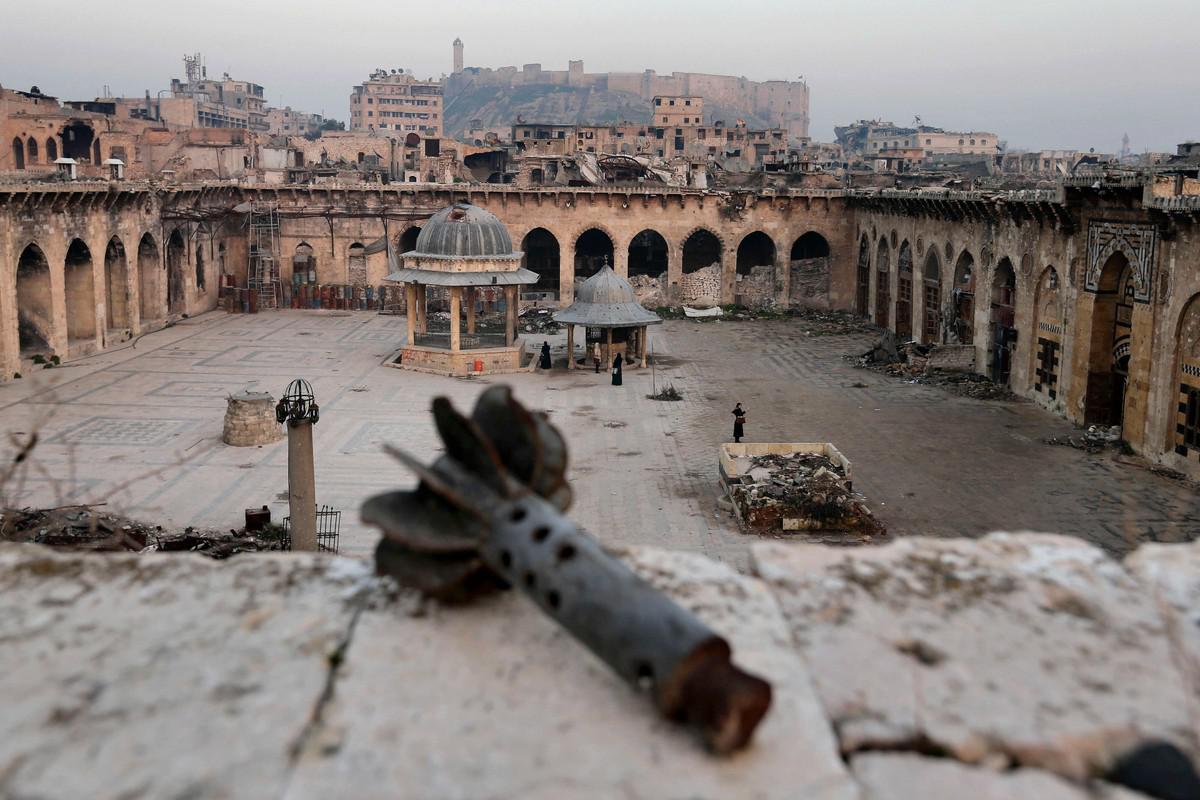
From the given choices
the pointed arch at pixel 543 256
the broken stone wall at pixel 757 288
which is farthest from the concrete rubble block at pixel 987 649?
the pointed arch at pixel 543 256

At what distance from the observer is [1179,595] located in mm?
3623

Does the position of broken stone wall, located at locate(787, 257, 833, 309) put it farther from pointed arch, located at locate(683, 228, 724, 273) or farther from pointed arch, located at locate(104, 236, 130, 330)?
pointed arch, located at locate(104, 236, 130, 330)

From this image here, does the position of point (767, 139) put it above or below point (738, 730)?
above

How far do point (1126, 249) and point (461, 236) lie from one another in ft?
54.1

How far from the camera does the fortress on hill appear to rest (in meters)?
166

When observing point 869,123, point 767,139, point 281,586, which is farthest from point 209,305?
point 869,123

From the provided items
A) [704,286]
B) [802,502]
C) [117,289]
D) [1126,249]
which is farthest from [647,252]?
[802,502]

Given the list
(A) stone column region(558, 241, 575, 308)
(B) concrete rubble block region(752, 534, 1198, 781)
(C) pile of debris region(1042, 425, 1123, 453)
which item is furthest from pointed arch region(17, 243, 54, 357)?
(B) concrete rubble block region(752, 534, 1198, 781)

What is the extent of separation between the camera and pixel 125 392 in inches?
986

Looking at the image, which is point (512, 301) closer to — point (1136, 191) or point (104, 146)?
point (1136, 191)

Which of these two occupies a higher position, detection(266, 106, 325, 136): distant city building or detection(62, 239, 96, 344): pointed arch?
detection(266, 106, 325, 136): distant city building

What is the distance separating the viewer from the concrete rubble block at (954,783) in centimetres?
261

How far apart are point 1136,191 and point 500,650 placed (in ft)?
65.5

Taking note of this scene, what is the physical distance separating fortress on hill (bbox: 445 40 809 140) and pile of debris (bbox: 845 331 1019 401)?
134 metres
